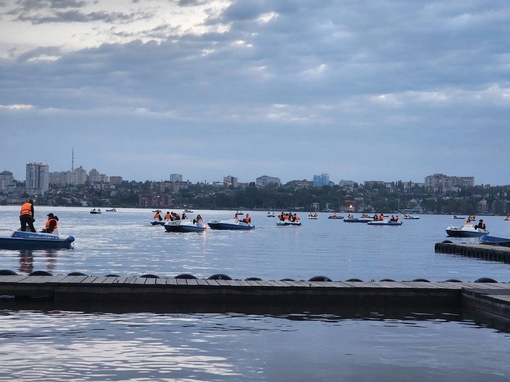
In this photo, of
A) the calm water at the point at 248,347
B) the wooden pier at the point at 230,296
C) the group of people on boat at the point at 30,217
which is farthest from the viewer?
the group of people on boat at the point at 30,217

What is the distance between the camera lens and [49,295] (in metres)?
21.0

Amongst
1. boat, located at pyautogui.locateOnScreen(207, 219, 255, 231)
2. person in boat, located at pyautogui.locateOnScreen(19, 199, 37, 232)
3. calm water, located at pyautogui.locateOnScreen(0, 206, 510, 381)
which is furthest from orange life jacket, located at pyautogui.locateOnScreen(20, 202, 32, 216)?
boat, located at pyautogui.locateOnScreen(207, 219, 255, 231)

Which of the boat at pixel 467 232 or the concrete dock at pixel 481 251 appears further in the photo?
the boat at pixel 467 232

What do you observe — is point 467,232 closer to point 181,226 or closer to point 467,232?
point 467,232

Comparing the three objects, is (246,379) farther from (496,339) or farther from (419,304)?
(419,304)

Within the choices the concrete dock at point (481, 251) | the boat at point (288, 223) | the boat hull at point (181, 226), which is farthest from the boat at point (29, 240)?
the boat at point (288, 223)

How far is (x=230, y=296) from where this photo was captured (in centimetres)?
2133

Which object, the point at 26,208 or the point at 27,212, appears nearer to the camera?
the point at 26,208

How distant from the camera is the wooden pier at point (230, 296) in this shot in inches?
821

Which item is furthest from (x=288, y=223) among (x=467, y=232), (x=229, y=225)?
(x=467, y=232)

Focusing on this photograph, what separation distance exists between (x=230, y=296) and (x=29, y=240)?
35126 mm

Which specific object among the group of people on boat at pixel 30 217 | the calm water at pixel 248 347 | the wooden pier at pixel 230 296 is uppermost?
the group of people on boat at pixel 30 217

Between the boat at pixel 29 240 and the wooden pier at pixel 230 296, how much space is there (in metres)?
32.7

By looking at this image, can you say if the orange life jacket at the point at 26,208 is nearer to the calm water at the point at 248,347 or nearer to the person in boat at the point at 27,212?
the person in boat at the point at 27,212
